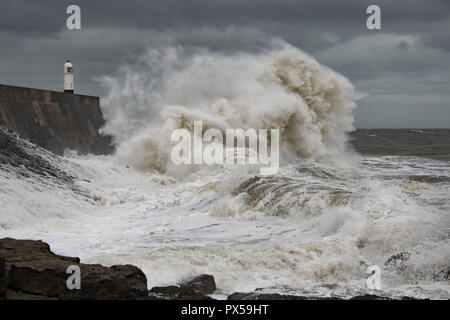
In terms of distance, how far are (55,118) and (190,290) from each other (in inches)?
508

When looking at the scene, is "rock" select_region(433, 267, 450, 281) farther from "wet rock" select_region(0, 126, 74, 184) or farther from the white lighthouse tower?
the white lighthouse tower

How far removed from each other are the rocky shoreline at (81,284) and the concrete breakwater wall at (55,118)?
33.2 ft

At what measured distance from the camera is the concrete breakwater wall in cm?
1576

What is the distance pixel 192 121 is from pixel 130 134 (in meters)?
3.19

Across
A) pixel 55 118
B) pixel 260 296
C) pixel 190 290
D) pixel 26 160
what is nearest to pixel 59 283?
pixel 190 290

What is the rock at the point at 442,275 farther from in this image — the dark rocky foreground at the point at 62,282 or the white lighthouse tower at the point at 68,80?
the white lighthouse tower at the point at 68,80

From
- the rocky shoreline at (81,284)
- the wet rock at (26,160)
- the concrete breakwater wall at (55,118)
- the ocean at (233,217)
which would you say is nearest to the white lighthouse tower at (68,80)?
the concrete breakwater wall at (55,118)

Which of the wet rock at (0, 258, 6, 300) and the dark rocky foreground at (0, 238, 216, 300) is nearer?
the wet rock at (0, 258, 6, 300)

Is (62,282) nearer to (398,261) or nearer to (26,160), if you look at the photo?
(398,261)

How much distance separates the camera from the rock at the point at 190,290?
5.89 meters

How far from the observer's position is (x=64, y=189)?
12.2 metres

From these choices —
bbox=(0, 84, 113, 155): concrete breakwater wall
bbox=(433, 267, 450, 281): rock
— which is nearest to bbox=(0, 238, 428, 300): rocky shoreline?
bbox=(433, 267, 450, 281): rock
